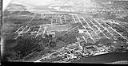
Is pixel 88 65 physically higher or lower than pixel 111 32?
lower

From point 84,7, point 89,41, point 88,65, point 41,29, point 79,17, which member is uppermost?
point 84,7

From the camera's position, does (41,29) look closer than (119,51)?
No

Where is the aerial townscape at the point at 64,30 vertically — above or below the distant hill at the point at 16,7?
below

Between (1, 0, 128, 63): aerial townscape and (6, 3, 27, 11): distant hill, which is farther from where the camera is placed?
(6, 3, 27, 11): distant hill

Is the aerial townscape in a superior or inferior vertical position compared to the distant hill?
inferior

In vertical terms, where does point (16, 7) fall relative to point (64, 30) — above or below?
above

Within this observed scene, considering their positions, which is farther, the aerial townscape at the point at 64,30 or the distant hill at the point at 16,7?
the distant hill at the point at 16,7

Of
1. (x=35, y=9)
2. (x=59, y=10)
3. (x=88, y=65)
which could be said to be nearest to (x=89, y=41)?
(x=88, y=65)

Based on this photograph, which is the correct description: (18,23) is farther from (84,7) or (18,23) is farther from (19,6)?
(84,7)
